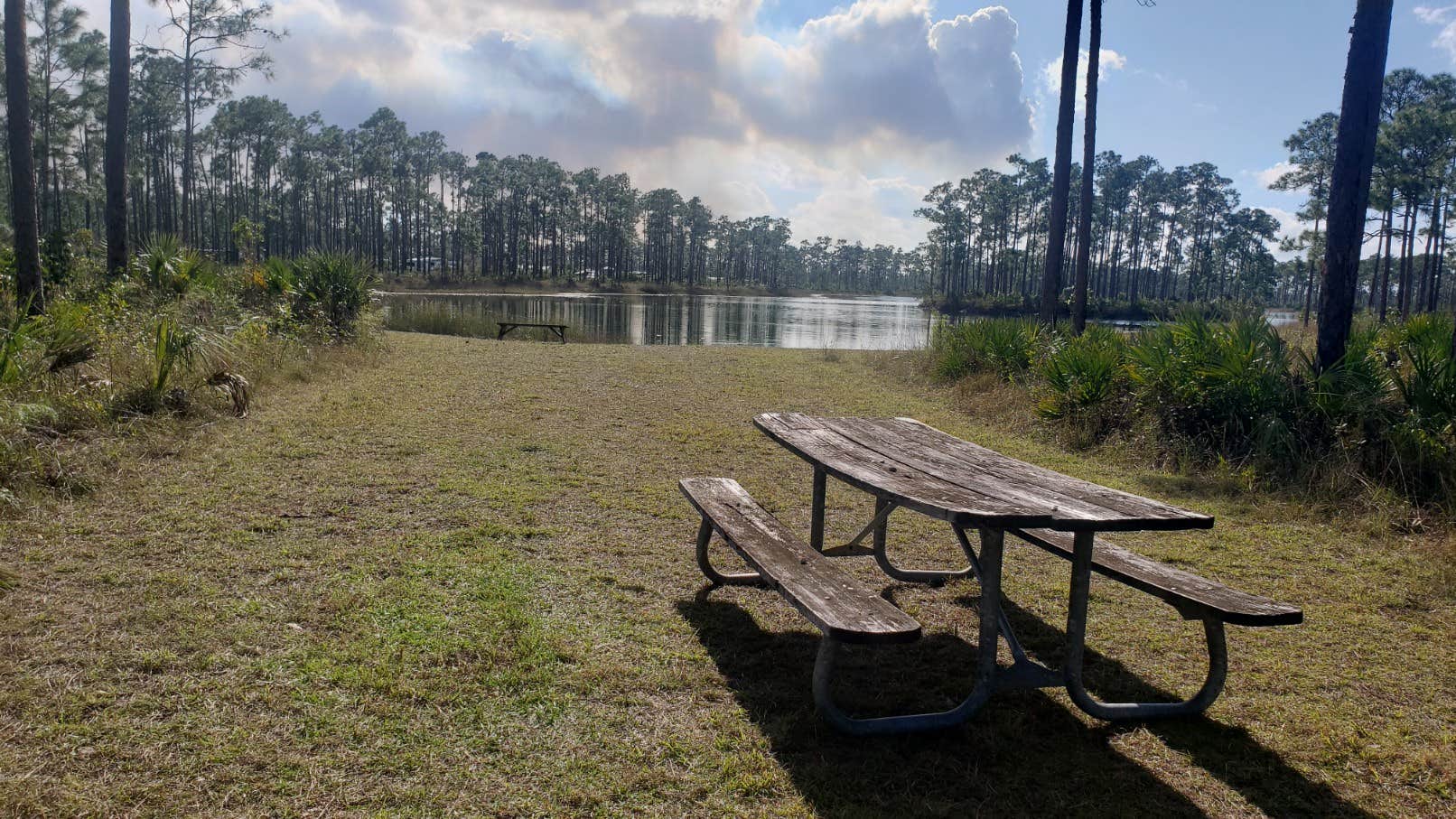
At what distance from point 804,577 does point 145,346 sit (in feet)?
22.4

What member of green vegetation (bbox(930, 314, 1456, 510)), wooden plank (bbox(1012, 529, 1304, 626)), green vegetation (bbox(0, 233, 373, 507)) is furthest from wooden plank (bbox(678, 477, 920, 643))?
green vegetation (bbox(930, 314, 1456, 510))

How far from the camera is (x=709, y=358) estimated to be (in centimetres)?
1461

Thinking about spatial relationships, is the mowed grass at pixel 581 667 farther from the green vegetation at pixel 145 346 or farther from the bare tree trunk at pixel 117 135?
the bare tree trunk at pixel 117 135

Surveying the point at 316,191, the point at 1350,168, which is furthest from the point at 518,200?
the point at 1350,168

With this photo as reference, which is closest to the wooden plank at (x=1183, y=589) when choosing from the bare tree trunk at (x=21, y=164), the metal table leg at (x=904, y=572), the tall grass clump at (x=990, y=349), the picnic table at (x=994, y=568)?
the picnic table at (x=994, y=568)

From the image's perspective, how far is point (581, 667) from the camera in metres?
2.97

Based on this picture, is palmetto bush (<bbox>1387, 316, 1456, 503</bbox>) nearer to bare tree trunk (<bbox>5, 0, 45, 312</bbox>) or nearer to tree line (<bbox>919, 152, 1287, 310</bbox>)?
bare tree trunk (<bbox>5, 0, 45, 312</bbox>)

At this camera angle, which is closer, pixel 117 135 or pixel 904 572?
pixel 904 572

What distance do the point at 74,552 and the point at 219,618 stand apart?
3.94 feet

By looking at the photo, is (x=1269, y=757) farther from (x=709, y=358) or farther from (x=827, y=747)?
(x=709, y=358)

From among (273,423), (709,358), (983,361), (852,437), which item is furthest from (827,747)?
(709,358)

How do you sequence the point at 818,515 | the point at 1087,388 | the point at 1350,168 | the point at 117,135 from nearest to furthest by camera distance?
the point at 818,515
the point at 1350,168
the point at 1087,388
the point at 117,135

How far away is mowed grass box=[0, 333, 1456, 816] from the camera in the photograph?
229cm

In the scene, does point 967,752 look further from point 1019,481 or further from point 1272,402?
point 1272,402
